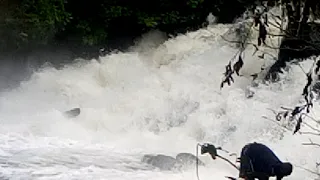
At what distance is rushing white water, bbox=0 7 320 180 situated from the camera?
7.42m

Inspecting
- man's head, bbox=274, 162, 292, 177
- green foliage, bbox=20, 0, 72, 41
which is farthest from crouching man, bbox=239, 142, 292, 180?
green foliage, bbox=20, 0, 72, 41

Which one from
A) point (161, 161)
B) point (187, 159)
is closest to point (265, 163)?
point (187, 159)

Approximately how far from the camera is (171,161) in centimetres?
741

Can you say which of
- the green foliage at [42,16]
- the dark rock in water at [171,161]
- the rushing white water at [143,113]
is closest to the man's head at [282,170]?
the rushing white water at [143,113]

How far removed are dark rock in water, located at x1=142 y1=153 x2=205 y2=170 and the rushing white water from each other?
134 mm

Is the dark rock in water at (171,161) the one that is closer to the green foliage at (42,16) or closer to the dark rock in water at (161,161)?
the dark rock in water at (161,161)

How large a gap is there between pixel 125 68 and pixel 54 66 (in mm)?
1484

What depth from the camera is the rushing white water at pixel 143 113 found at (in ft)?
24.3

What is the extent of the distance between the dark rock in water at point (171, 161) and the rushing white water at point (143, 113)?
134 mm

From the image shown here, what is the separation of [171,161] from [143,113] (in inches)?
102

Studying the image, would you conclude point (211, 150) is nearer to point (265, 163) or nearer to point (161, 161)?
point (265, 163)

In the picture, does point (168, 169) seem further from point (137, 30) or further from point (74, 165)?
point (137, 30)

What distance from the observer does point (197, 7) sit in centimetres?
1284

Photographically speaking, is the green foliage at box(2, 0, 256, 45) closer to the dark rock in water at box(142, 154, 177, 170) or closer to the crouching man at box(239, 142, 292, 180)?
the dark rock in water at box(142, 154, 177, 170)
